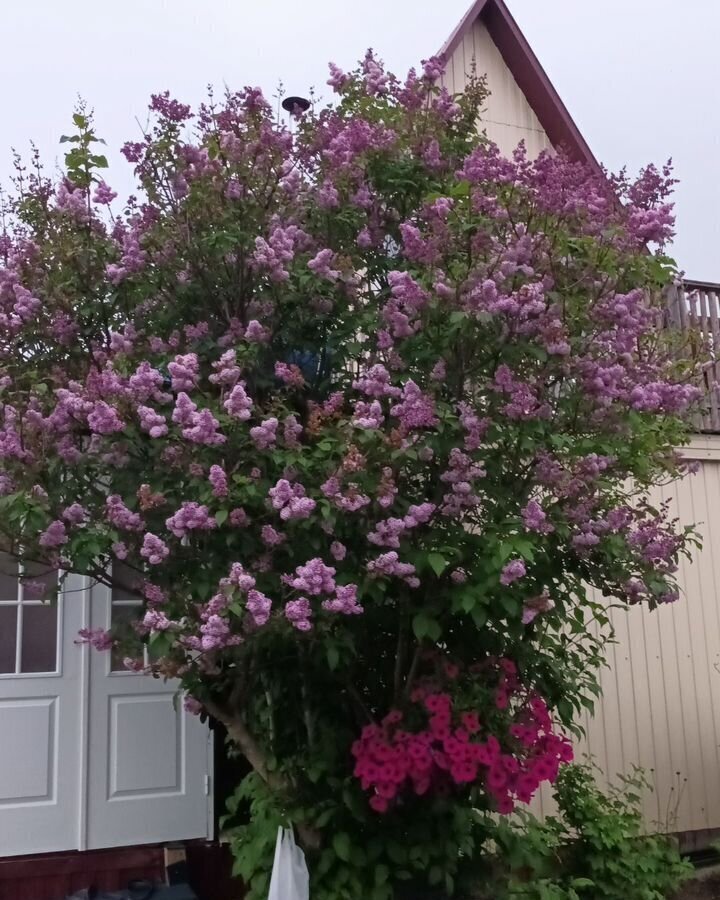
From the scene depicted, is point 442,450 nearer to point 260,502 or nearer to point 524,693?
point 260,502

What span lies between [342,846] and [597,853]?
6.00ft

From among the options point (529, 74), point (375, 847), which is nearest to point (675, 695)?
point (375, 847)

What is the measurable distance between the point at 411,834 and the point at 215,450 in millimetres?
1675

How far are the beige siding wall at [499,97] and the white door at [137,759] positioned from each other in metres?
5.08

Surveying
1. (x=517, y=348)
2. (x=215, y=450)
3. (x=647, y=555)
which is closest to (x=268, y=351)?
(x=215, y=450)

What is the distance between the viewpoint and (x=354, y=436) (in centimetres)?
318

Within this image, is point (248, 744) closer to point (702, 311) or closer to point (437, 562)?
point (437, 562)

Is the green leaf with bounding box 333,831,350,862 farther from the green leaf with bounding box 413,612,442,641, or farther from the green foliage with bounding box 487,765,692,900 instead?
the green foliage with bounding box 487,765,692,900

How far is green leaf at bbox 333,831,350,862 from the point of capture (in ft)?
11.5

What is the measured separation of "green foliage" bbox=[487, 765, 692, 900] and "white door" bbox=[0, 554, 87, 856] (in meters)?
2.25

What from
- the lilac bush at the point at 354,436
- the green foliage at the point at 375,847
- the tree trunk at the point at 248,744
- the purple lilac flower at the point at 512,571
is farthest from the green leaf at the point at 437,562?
the tree trunk at the point at 248,744

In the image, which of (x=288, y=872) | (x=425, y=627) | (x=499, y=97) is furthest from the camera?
(x=499, y=97)

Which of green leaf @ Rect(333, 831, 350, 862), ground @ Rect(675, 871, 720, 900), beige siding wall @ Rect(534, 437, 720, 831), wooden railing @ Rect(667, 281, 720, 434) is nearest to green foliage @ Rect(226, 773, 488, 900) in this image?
green leaf @ Rect(333, 831, 350, 862)

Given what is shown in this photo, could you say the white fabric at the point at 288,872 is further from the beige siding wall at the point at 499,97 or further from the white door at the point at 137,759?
the beige siding wall at the point at 499,97
